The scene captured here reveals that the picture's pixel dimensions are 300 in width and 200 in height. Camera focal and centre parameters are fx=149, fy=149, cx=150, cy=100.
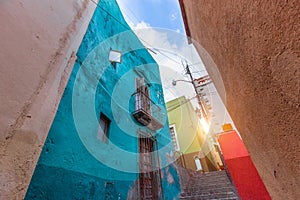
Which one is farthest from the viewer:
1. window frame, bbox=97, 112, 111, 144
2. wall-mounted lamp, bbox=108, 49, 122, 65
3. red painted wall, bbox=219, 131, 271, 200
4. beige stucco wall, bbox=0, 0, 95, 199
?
wall-mounted lamp, bbox=108, 49, 122, 65

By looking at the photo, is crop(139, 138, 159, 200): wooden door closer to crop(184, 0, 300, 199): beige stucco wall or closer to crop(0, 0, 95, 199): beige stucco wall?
crop(184, 0, 300, 199): beige stucco wall

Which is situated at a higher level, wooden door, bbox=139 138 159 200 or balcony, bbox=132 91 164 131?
balcony, bbox=132 91 164 131

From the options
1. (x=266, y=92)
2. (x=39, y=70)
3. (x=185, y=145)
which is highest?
(x=185, y=145)

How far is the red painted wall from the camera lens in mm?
3814

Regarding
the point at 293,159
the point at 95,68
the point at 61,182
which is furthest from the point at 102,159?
the point at 293,159

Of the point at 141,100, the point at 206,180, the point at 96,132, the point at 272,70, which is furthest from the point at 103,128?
the point at 206,180

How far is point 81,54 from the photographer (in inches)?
159

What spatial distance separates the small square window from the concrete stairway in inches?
Answer: 155

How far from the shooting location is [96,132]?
379 centimetres

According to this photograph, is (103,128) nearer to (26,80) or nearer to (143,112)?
(143,112)

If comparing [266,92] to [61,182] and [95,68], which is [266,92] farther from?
[95,68]

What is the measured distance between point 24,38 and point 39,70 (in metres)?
0.20

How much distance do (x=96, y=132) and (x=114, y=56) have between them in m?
3.24

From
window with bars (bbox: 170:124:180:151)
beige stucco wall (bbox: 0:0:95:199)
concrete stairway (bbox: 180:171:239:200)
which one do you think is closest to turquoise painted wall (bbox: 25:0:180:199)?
concrete stairway (bbox: 180:171:239:200)
